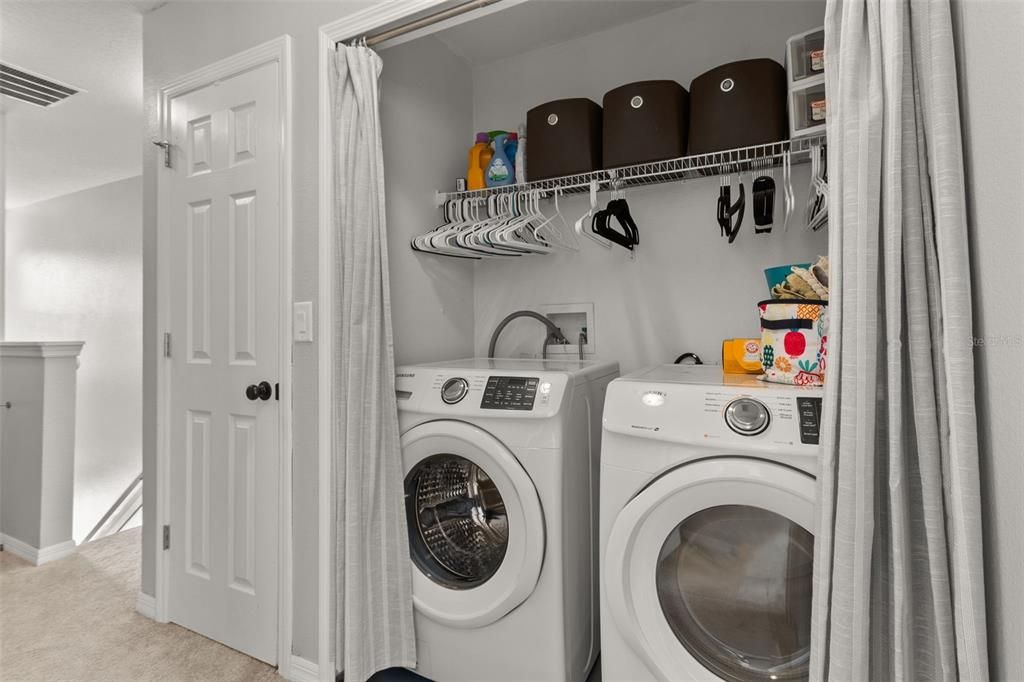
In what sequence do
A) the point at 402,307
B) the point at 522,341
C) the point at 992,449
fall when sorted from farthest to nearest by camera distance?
1. the point at 522,341
2. the point at 402,307
3. the point at 992,449

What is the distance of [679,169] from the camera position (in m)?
1.85

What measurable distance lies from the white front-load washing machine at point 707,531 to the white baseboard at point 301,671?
98 cm

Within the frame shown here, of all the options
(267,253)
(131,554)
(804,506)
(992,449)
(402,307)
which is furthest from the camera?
(131,554)

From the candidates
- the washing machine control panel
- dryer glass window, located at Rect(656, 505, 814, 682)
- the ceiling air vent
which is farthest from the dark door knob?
the ceiling air vent

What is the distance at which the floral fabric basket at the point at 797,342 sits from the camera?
132 cm

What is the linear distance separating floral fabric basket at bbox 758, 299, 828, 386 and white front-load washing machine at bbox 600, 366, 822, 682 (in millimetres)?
68

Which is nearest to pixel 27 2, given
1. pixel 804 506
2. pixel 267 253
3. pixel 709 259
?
pixel 267 253

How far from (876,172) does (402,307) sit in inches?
59.8

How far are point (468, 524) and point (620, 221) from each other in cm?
119

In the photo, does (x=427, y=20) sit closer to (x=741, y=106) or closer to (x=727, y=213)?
(x=741, y=106)

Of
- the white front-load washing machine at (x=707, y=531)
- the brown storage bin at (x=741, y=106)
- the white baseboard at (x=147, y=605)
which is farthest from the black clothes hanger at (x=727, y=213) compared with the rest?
the white baseboard at (x=147, y=605)

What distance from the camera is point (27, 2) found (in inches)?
82.4

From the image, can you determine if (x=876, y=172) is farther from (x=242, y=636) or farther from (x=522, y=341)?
(x=242, y=636)

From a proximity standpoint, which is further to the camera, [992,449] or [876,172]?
[876,172]
